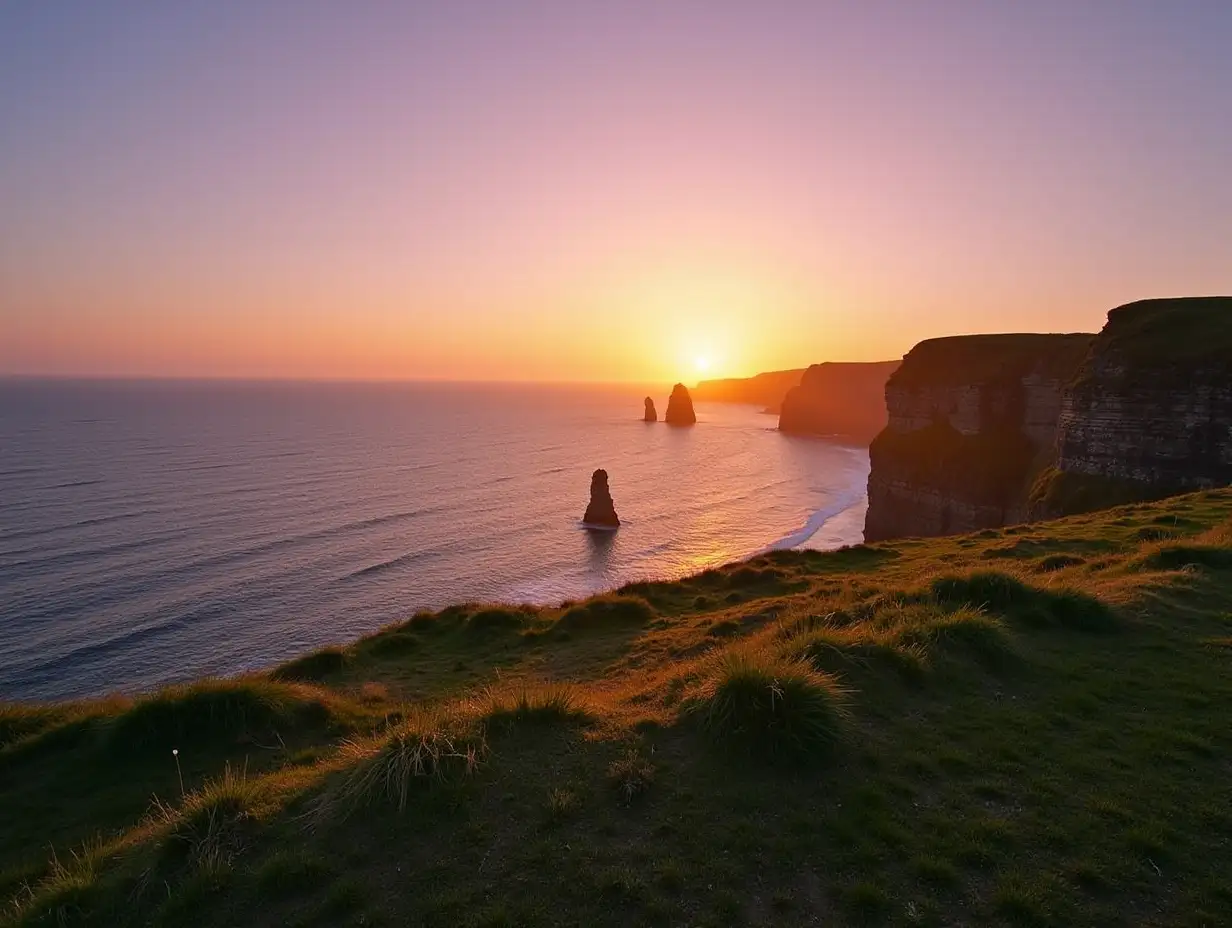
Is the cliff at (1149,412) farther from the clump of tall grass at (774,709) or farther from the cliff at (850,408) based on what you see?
the cliff at (850,408)

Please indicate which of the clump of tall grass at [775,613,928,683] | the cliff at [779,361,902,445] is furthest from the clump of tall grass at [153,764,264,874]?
the cliff at [779,361,902,445]

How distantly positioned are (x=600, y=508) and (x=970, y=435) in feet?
137

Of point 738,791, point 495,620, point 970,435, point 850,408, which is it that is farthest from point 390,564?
point 850,408

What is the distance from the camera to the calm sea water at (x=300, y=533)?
1560 inches

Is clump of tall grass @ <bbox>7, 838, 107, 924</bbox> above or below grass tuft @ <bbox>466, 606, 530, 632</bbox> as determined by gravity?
above

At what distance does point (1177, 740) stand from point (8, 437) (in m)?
168

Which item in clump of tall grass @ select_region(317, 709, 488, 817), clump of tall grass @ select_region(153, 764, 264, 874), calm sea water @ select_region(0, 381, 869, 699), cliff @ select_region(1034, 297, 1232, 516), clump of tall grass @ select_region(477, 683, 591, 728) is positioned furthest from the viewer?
calm sea water @ select_region(0, 381, 869, 699)

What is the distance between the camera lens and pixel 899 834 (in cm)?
671

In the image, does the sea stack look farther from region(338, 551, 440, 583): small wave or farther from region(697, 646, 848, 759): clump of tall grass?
region(697, 646, 848, 759): clump of tall grass

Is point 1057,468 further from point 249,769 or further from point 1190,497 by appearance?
point 249,769

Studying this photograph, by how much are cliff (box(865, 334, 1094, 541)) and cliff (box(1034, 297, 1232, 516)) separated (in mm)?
8907

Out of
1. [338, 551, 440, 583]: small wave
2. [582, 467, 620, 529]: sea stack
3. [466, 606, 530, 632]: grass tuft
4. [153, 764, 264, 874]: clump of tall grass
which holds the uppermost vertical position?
[153, 764, 264, 874]: clump of tall grass

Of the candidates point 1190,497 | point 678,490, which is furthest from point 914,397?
point 1190,497

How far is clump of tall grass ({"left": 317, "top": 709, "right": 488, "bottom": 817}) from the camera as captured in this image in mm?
7840
